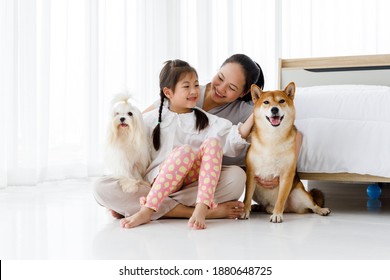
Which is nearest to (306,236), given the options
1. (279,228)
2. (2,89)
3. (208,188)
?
(279,228)

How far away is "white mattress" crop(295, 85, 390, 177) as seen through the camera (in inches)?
80.2

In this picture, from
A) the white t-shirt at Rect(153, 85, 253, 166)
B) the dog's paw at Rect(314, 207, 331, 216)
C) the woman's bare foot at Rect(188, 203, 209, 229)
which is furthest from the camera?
the white t-shirt at Rect(153, 85, 253, 166)

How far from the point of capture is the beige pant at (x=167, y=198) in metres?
1.94

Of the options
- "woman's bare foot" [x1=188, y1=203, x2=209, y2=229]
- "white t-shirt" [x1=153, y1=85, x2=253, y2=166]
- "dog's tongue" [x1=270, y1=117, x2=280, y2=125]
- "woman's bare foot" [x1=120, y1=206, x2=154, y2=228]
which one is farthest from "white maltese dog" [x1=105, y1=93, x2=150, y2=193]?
"dog's tongue" [x1=270, y1=117, x2=280, y2=125]

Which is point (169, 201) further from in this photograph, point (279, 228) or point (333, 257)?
point (333, 257)

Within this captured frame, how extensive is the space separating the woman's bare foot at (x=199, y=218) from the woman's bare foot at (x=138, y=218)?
0.17 meters

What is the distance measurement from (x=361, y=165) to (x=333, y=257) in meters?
0.73

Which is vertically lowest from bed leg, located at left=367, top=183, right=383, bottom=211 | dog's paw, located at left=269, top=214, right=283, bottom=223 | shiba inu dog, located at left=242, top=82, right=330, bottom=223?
bed leg, located at left=367, top=183, right=383, bottom=211

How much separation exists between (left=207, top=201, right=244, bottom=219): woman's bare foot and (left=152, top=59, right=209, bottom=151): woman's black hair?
33 centimetres

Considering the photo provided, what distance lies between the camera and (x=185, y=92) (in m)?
2.00

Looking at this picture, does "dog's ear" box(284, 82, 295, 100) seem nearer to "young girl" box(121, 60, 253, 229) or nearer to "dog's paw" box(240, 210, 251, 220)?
"young girl" box(121, 60, 253, 229)

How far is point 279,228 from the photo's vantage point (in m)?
1.84

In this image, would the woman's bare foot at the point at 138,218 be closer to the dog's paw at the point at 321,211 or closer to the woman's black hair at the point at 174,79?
the woman's black hair at the point at 174,79

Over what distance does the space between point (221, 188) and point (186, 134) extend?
0.88 ft
